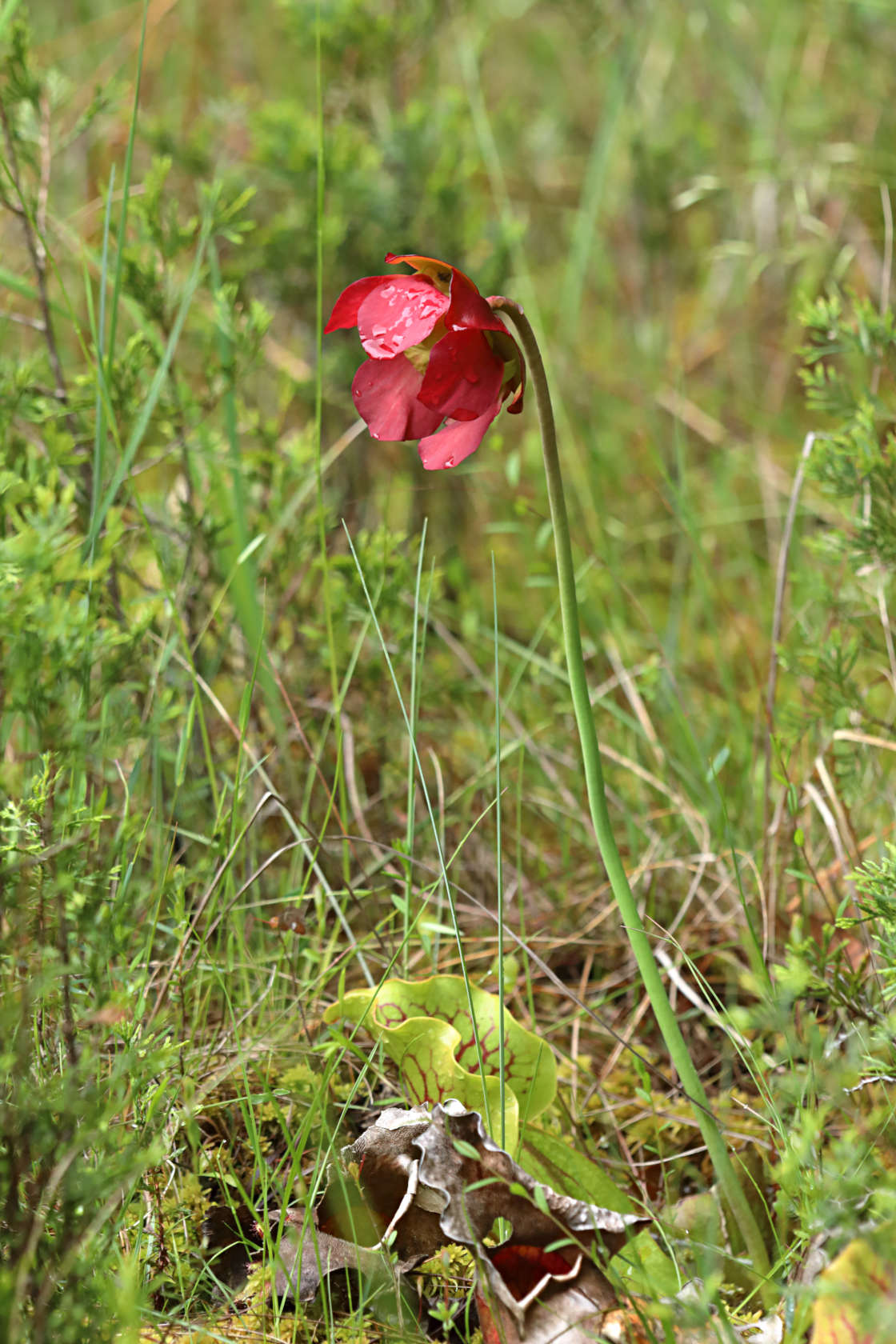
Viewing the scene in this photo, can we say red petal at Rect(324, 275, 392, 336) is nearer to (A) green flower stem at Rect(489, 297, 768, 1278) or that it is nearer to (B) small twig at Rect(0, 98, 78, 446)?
(A) green flower stem at Rect(489, 297, 768, 1278)

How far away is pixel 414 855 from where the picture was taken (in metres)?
1.81

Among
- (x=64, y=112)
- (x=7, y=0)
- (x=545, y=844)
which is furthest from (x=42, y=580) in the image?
(x=64, y=112)

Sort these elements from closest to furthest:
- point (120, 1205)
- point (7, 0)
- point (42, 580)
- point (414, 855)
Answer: point (42, 580), point (120, 1205), point (7, 0), point (414, 855)

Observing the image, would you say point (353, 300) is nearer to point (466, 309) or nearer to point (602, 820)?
point (466, 309)

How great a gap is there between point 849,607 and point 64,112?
2.96m

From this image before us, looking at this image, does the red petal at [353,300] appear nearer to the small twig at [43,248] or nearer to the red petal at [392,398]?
the red petal at [392,398]

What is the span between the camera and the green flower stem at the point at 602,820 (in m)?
1.05

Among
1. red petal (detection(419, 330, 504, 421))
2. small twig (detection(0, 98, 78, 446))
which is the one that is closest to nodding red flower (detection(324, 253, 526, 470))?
red petal (detection(419, 330, 504, 421))

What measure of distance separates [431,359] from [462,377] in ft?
0.13

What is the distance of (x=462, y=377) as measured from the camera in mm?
1025

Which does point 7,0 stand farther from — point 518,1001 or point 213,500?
point 518,1001

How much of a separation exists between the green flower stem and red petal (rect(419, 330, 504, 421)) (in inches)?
1.5

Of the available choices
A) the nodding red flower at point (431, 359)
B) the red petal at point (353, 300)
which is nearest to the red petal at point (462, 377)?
the nodding red flower at point (431, 359)

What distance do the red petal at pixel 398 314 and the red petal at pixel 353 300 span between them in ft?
0.04
